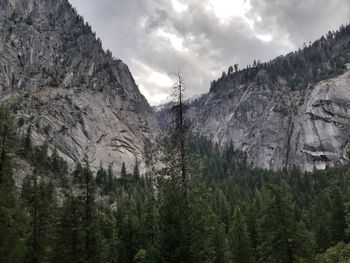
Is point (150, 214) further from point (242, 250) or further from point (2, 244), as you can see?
point (2, 244)

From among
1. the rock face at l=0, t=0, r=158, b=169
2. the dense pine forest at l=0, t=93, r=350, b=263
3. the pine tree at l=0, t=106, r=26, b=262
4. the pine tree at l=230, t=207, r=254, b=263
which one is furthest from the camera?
the rock face at l=0, t=0, r=158, b=169

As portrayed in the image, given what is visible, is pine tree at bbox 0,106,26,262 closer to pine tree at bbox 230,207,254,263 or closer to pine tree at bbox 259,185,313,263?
pine tree at bbox 259,185,313,263

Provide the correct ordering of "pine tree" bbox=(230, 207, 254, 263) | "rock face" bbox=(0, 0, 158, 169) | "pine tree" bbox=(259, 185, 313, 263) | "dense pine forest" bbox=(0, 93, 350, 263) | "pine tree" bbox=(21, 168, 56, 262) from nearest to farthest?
"dense pine forest" bbox=(0, 93, 350, 263) → "pine tree" bbox=(21, 168, 56, 262) → "pine tree" bbox=(259, 185, 313, 263) → "pine tree" bbox=(230, 207, 254, 263) → "rock face" bbox=(0, 0, 158, 169)

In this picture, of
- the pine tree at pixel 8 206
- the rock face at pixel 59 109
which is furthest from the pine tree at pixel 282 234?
the rock face at pixel 59 109

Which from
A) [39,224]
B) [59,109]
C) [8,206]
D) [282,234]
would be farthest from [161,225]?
[59,109]

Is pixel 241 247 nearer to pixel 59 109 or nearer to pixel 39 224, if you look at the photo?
pixel 39 224

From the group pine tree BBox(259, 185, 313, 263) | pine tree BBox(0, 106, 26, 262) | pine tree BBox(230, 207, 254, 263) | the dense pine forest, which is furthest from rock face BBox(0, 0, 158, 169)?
pine tree BBox(0, 106, 26, 262)

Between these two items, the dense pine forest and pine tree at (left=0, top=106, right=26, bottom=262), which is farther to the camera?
pine tree at (left=0, top=106, right=26, bottom=262)

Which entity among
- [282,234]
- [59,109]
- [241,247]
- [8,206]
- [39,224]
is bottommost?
[241,247]

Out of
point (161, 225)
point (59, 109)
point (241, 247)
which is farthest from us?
point (59, 109)

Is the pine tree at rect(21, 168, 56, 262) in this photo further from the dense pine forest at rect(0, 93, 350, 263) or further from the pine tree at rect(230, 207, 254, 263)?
the pine tree at rect(230, 207, 254, 263)

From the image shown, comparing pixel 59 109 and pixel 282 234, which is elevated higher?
pixel 59 109

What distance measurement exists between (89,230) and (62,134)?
443ft

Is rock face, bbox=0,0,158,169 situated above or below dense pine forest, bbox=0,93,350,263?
above
